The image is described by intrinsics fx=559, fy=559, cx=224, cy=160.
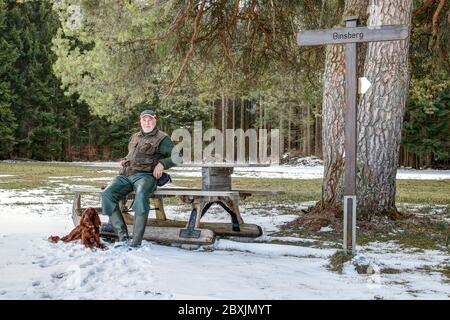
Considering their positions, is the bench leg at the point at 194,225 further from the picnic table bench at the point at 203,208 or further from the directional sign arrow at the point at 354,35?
the directional sign arrow at the point at 354,35

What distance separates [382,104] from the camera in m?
7.96

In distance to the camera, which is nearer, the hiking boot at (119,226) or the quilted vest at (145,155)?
the hiking boot at (119,226)

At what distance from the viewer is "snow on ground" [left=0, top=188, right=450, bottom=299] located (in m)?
4.32

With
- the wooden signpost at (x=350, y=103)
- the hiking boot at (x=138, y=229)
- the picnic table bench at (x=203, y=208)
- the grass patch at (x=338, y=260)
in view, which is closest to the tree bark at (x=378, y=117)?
the picnic table bench at (x=203, y=208)

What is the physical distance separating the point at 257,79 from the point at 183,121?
3013 cm


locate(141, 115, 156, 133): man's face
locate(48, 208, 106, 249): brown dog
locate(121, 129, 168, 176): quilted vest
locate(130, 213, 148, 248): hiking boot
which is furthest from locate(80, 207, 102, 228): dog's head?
locate(141, 115, 156, 133): man's face

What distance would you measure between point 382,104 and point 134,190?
3765 mm

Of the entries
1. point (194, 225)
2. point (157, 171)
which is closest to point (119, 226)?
point (157, 171)

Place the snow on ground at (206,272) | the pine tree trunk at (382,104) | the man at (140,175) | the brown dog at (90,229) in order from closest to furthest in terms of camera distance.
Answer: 1. the snow on ground at (206,272)
2. the brown dog at (90,229)
3. the man at (140,175)
4. the pine tree trunk at (382,104)

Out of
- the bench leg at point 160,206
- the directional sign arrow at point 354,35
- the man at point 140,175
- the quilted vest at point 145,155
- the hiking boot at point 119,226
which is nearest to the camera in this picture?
the directional sign arrow at point 354,35

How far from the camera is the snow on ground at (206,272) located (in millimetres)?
4316

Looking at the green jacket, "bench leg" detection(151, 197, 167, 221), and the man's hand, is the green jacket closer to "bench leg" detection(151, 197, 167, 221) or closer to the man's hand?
the man's hand

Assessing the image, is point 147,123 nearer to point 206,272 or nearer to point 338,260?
point 206,272
